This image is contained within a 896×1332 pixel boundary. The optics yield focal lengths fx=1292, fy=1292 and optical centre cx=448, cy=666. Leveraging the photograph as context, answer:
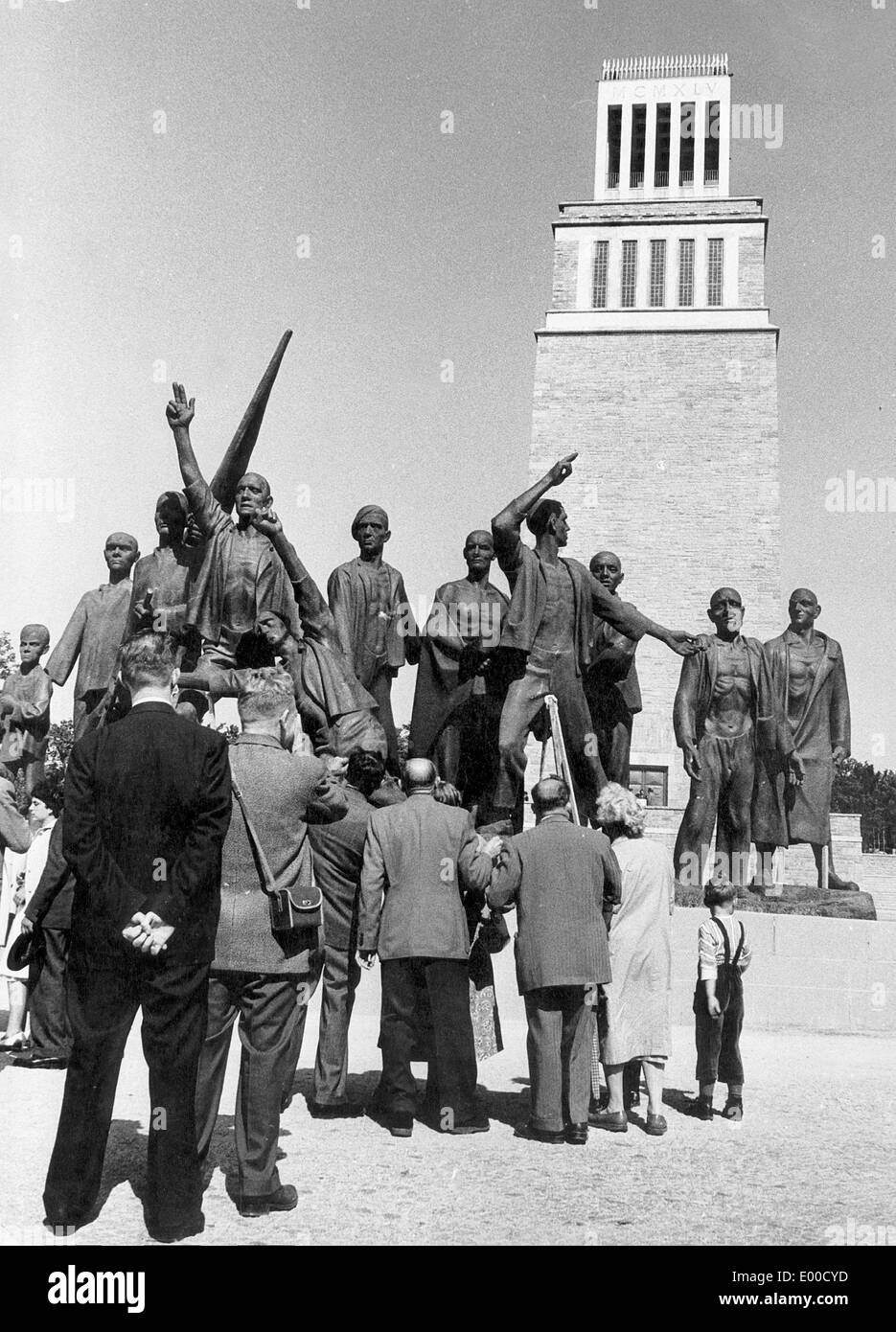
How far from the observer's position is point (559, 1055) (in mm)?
6066

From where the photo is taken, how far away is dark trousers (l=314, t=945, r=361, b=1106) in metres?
6.32

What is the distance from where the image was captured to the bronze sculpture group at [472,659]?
8.23 metres

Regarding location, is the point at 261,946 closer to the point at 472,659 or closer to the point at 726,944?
the point at 726,944

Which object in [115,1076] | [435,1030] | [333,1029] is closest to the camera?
[115,1076]

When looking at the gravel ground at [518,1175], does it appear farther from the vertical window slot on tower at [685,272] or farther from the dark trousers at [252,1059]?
the vertical window slot on tower at [685,272]

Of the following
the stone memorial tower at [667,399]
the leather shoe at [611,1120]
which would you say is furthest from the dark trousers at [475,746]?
the stone memorial tower at [667,399]

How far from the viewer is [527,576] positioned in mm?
9094

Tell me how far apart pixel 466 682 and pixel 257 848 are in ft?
16.0

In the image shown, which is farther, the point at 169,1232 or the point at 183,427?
the point at 183,427

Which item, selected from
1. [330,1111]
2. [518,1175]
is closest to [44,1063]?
[330,1111]

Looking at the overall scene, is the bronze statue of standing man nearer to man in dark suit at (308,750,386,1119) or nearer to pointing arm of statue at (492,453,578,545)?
pointing arm of statue at (492,453,578,545)
